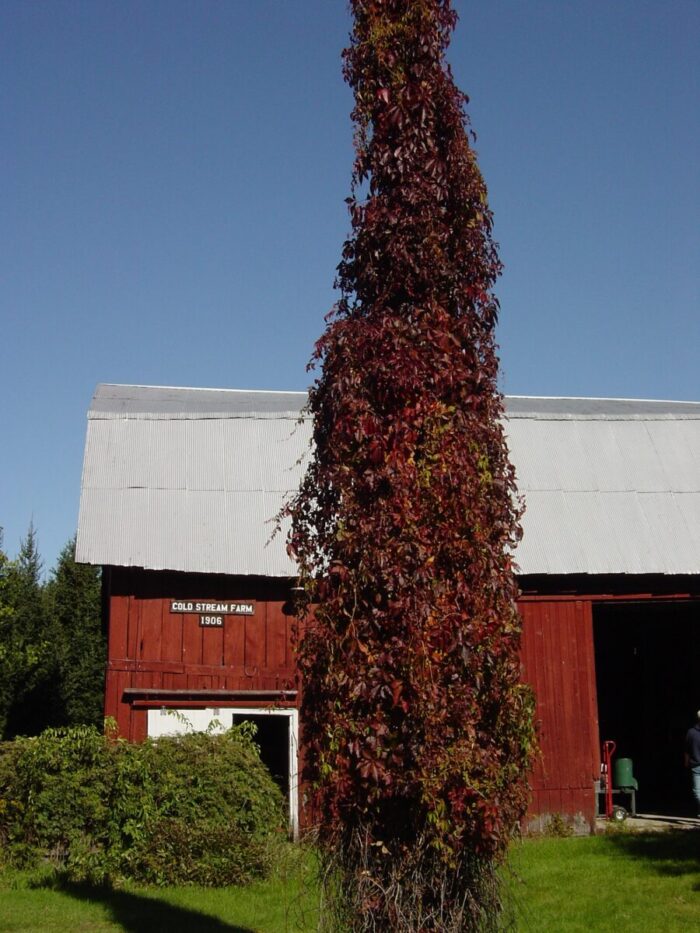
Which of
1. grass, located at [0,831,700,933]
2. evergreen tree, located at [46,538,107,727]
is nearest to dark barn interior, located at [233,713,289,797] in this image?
grass, located at [0,831,700,933]

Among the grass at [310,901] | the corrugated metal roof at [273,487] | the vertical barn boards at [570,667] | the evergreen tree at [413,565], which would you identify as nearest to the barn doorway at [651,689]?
the corrugated metal roof at [273,487]

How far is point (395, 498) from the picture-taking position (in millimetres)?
6000

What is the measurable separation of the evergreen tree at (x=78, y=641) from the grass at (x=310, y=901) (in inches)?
634

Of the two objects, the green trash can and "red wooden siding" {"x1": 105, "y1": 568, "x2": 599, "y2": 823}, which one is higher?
"red wooden siding" {"x1": 105, "y1": 568, "x2": 599, "y2": 823}

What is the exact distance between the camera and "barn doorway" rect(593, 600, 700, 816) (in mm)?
21562

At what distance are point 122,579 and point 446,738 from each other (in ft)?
33.3

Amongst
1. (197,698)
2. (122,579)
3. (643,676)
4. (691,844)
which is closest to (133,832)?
(197,698)

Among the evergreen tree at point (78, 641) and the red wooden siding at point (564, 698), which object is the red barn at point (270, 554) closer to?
the red wooden siding at point (564, 698)

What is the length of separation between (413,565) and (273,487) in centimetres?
1105

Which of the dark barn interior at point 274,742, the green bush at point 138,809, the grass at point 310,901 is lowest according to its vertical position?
the grass at point 310,901

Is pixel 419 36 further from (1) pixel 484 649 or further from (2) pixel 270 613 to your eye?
(2) pixel 270 613

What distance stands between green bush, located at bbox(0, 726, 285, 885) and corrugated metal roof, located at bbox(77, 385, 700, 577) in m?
3.11

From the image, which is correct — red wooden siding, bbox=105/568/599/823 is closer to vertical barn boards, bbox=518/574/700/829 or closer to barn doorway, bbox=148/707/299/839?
vertical barn boards, bbox=518/574/700/829

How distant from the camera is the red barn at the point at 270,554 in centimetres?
1513
